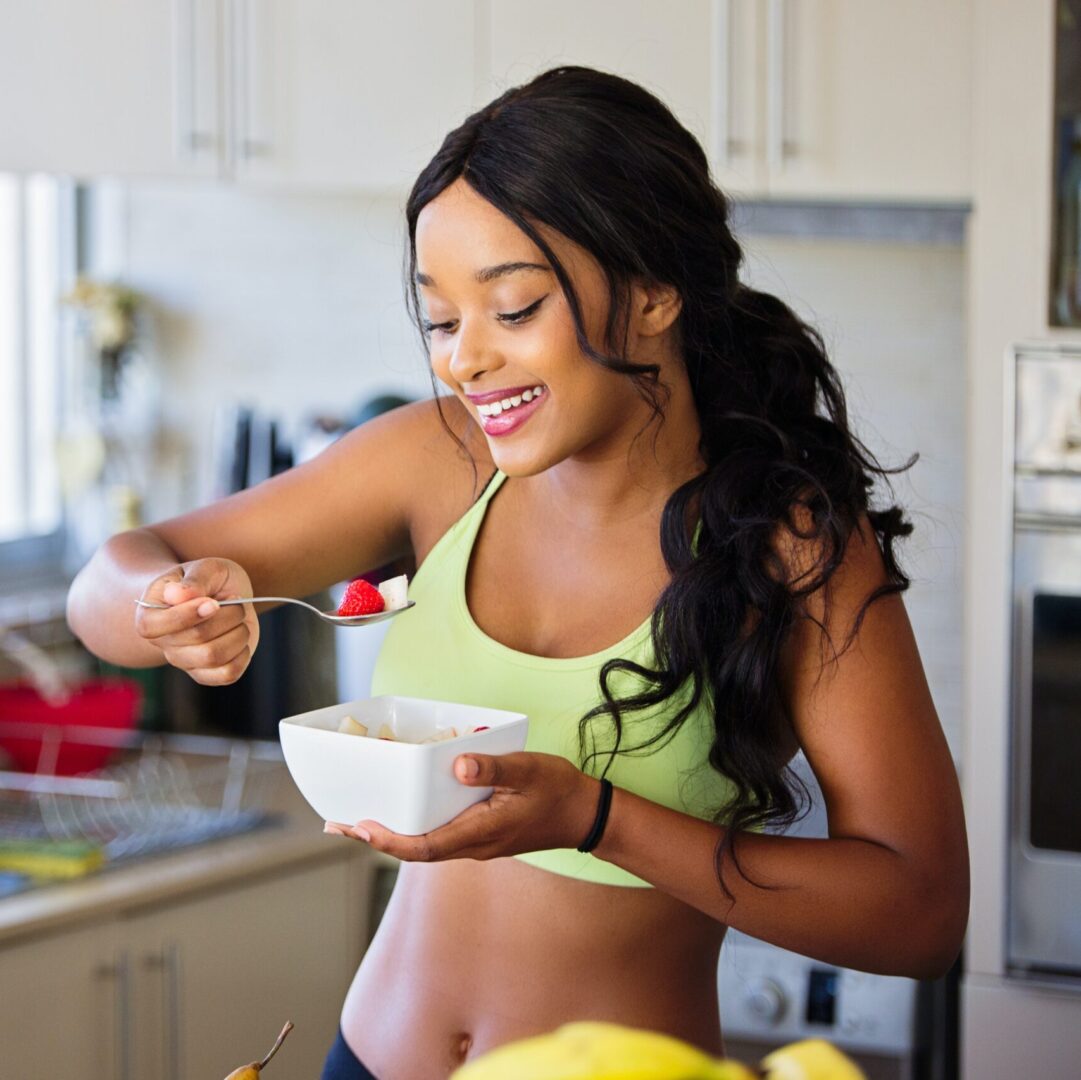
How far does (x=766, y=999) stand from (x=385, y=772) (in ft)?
4.32

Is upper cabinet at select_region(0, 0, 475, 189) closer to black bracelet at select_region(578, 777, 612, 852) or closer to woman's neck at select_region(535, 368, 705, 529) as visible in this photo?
woman's neck at select_region(535, 368, 705, 529)

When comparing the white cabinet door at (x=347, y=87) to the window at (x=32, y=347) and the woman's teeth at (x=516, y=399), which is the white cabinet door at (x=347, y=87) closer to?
the window at (x=32, y=347)

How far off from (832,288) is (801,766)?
3.27ft

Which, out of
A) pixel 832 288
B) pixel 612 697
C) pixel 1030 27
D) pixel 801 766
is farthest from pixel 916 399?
pixel 612 697

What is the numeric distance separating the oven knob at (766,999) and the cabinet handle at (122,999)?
847 mm

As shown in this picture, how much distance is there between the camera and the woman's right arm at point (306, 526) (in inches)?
51.8

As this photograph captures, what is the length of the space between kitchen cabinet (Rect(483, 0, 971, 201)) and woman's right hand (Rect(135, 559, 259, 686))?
1236 mm

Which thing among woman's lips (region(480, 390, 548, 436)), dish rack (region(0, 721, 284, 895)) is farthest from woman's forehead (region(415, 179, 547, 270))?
dish rack (region(0, 721, 284, 895))

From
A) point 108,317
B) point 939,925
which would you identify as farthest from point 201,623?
point 108,317

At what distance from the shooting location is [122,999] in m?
2.00

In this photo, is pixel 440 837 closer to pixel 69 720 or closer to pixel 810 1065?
pixel 810 1065

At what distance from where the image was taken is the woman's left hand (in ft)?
3.26

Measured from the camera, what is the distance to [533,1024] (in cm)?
121

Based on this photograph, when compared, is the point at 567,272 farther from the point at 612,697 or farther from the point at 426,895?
the point at 426,895
